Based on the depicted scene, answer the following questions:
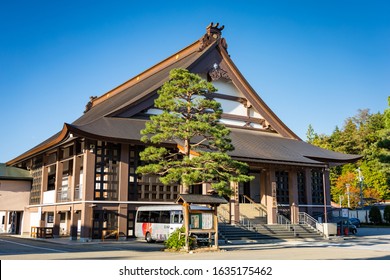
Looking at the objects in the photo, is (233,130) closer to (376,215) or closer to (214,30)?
(214,30)

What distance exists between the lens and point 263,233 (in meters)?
22.9

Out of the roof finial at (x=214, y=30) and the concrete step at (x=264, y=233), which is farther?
the roof finial at (x=214, y=30)

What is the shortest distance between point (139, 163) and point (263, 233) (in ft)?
25.9

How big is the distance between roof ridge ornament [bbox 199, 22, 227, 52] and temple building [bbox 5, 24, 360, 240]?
7 cm

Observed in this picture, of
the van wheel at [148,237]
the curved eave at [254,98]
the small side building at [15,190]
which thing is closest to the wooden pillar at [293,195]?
the curved eave at [254,98]

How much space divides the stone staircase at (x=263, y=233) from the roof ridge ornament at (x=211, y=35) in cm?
1269

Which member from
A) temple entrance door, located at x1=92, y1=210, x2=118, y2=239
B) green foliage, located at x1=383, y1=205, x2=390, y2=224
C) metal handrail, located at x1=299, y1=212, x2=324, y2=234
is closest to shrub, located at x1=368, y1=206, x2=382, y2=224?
green foliage, located at x1=383, y1=205, x2=390, y2=224

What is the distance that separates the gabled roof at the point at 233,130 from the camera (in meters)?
22.9

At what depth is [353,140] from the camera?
210ft

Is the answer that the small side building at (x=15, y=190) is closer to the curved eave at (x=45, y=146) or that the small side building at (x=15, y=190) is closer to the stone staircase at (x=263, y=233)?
the curved eave at (x=45, y=146)

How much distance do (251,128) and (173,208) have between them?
37.3 ft

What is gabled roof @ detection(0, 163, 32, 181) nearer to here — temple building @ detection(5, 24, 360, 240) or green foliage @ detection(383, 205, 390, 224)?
temple building @ detection(5, 24, 360, 240)

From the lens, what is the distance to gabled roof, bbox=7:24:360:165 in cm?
2292

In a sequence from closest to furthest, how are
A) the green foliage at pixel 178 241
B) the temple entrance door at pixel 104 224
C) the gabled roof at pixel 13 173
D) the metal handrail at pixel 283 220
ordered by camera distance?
1. the green foliage at pixel 178 241
2. the temple entrance door at pixel 104 224
3. the metal handrail at pixel 283 220
4. the gabled roof at pixel 13 173
